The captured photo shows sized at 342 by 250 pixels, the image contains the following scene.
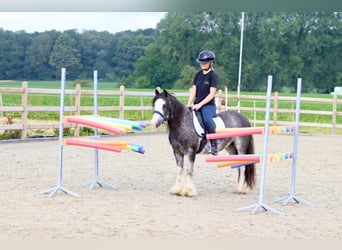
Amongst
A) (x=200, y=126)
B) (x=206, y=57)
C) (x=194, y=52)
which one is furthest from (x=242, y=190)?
(x=194, y=52)

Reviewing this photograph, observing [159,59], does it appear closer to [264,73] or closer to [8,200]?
[264,73]

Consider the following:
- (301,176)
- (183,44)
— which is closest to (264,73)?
(183,44)

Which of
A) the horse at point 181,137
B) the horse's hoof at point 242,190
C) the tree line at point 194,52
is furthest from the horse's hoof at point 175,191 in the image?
the tree line at point 194,52

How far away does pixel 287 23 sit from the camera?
3556 centimetres

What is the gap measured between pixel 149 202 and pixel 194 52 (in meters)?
34.6

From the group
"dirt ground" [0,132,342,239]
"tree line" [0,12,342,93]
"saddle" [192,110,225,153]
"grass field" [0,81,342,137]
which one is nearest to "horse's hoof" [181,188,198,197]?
"dirt ground" [0,132,342,239]

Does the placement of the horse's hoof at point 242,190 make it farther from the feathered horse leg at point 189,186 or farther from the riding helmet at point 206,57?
the riding helmet at point 206,57

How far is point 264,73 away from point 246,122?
31.6 meters

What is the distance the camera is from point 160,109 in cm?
682

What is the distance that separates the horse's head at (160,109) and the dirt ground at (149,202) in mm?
857

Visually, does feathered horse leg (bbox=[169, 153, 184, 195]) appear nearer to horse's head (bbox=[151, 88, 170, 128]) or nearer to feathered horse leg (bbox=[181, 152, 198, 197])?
feathered horse leg (bbox=[181, 152, 198, 197])

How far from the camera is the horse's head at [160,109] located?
6.73 meters

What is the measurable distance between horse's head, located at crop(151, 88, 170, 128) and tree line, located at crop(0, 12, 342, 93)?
75.6 ft

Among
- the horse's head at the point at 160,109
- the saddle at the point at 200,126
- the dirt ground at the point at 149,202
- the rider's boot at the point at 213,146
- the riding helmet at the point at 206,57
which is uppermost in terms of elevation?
the riding helmet at the point at 206,57
